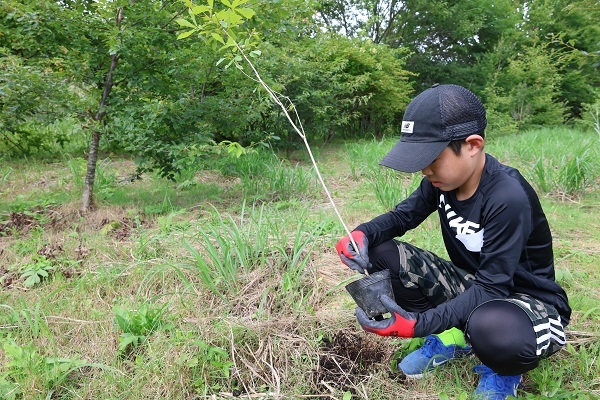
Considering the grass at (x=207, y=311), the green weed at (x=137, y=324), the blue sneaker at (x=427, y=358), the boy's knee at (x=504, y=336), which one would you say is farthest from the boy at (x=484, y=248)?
the green weed at (x=137, y=324)

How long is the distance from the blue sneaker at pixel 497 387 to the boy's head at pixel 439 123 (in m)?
0.79

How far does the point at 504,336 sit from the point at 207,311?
3.93ft

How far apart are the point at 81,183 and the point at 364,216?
8.80 feet

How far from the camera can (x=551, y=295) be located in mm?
1417

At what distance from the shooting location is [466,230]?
4.78 feet

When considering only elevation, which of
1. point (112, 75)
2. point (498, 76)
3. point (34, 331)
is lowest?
point (34, 331)

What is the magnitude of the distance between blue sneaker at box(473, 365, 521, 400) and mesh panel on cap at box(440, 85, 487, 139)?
0.84 meters

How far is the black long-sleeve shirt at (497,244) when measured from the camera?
127 cm

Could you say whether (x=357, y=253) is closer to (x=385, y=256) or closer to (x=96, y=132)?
(x=385, y=256)

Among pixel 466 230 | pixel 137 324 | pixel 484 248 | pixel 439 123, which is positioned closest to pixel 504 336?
pixel 484 248

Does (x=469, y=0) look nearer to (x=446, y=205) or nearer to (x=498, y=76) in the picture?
(x=498, y=76)

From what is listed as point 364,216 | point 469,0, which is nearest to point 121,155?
point 364,216

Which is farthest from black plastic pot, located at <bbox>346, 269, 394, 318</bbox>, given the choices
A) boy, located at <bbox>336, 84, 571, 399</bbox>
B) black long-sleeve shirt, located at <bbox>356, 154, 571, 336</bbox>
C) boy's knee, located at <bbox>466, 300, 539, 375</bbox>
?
boy's knee, located at <bbox>466, 300, 539, 375</bbox>

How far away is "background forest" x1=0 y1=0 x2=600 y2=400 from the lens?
1.53m
